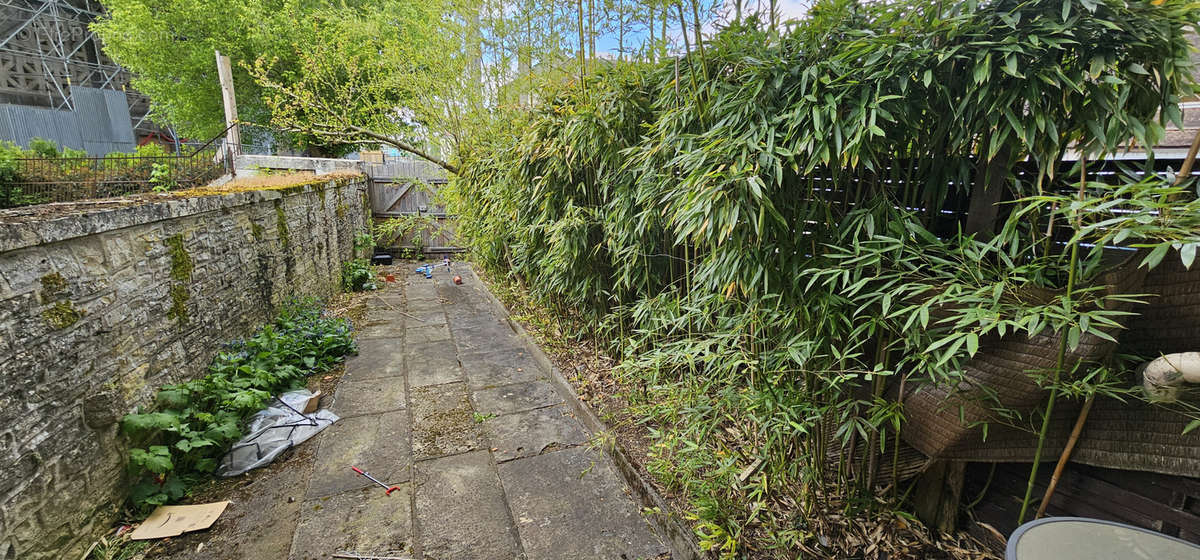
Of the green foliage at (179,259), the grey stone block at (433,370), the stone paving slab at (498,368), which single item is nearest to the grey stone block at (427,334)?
the grey stone block at (433,370)

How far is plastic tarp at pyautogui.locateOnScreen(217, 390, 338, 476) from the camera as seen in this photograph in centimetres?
225

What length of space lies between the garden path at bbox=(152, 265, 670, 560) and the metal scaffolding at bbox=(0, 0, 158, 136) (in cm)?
1829

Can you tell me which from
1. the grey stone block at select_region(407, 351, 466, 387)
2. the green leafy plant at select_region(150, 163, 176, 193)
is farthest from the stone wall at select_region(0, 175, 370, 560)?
the green leafy plant at select_region(150, 163, 176, 193)

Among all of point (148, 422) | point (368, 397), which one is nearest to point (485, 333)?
point (368, 397)

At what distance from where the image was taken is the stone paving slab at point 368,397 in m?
2.84

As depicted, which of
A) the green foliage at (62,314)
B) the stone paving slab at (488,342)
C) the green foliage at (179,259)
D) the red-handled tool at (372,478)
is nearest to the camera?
the green foliage at (62,314)

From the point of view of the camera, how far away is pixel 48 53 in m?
13.8

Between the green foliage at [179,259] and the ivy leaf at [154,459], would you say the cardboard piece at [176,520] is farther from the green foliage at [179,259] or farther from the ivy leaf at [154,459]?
the green foliage at [179,259]

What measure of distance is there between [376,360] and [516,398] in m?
1.31

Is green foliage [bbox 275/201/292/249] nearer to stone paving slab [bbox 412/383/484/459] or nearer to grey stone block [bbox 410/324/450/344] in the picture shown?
grey stone block [bbox 410/324/450/344]

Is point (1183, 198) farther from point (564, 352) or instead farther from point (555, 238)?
point (564, 352)

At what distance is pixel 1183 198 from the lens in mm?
997

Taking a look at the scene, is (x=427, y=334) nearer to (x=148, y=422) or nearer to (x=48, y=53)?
(x=148, y=422)

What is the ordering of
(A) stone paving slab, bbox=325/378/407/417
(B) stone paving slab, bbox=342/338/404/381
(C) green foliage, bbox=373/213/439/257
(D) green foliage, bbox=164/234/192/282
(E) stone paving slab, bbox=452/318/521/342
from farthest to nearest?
(C) green foliage, bbox=373/213/439/257, (E) stone paving slab, bbox=452/318/521/342, (B) stone paving slab, bbox=342/338/404/381, (A) stone paving slab, bbox=325/378/407/417, (D) green foliage, bbox=164/234/192/282
